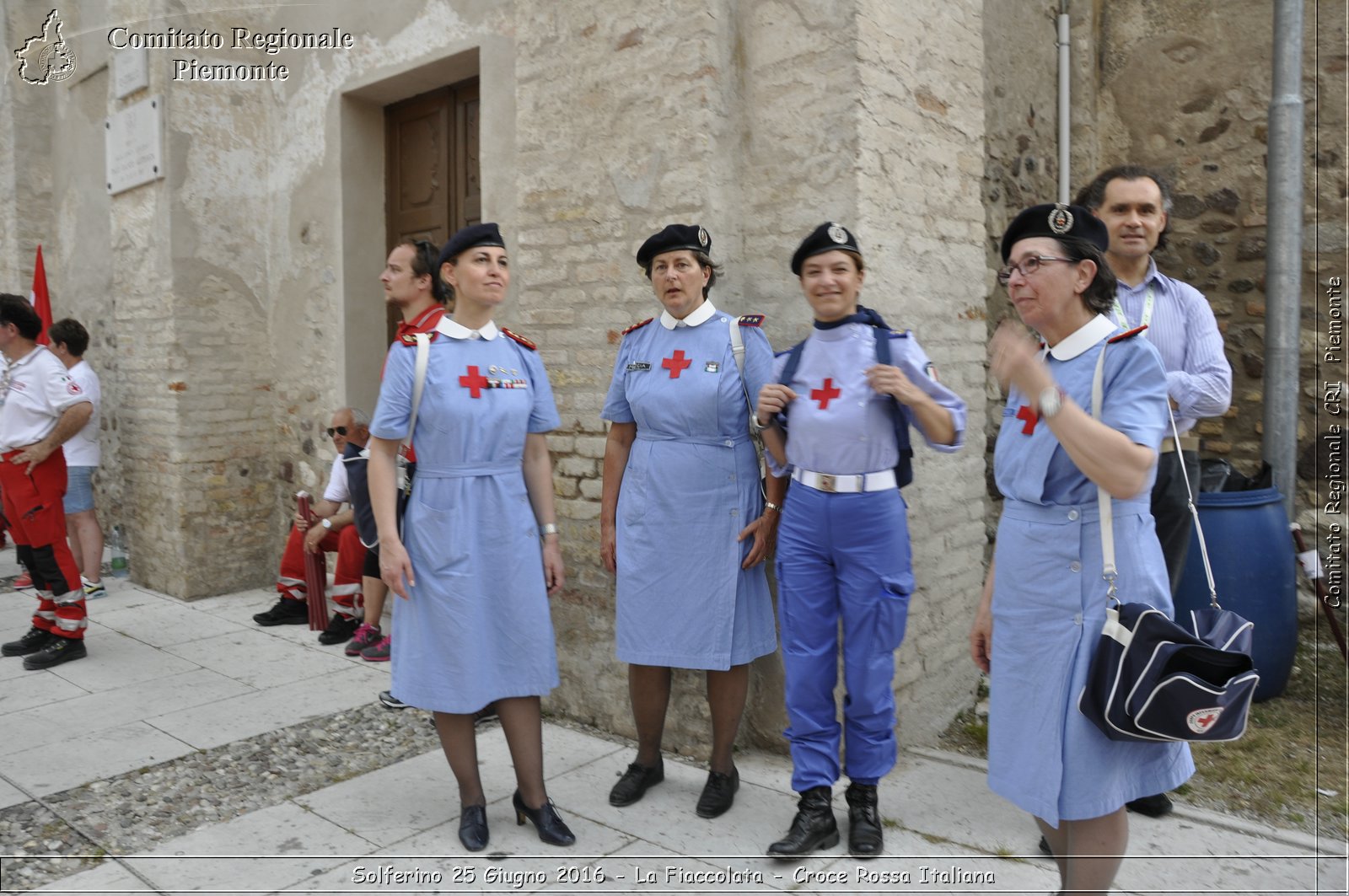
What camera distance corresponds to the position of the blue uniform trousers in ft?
9.47

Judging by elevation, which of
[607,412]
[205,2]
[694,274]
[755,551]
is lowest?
[755,551]

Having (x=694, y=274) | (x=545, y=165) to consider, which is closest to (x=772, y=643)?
(x=694, y=274)

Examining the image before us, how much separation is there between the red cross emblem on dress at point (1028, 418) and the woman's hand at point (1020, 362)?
20 cm

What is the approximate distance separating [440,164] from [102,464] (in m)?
4.09

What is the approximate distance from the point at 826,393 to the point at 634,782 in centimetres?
151

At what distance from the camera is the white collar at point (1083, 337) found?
2084 mm

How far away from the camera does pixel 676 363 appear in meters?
3.23

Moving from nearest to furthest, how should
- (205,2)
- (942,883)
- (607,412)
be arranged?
1. (942,883)
2. (607,412)
3. (205,2)

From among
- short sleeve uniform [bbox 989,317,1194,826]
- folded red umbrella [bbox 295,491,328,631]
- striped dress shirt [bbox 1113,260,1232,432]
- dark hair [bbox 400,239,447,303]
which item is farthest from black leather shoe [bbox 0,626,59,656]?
striped dress shirt [bbox 1113,260,1232,432]

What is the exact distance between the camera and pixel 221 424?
21.8 ft

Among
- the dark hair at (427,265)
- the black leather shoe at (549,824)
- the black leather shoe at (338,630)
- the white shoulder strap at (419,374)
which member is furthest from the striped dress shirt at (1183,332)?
the black leather shoe at (338,630)

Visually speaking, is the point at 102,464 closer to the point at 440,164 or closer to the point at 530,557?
the point at 440,164

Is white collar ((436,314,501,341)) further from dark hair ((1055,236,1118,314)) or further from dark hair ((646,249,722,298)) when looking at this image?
dark hair ((1055,236,1118,314))

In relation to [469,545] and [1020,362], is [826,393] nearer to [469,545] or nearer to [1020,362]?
[1020,362]
